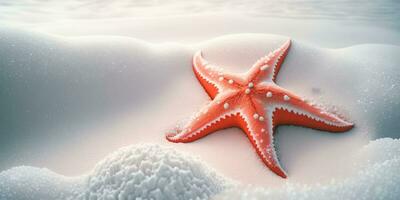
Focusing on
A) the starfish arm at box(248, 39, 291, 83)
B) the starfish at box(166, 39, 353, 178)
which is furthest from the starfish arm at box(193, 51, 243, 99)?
the starfish arm at box(248, 39, 291, 83)

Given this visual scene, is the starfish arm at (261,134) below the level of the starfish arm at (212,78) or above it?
below

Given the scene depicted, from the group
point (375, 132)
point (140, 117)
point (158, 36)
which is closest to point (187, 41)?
point (158, 36)

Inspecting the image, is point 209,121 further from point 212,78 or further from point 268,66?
point 268,66

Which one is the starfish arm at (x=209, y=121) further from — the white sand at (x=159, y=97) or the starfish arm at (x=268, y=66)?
the starfish arm at (x=268, y=66)

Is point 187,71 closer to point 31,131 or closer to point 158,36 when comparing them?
point 158,36

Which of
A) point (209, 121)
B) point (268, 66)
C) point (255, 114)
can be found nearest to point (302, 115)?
point (255, 114)

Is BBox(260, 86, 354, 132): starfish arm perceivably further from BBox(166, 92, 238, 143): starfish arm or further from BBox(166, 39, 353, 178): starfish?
BBox(166, 92, 238, 143): starfish arm

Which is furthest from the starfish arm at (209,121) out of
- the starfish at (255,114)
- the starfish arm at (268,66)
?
the starfish arm at (268,66)

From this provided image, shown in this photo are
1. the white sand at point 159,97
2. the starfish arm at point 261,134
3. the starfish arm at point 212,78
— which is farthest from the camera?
the starfish arm at point 212,78
